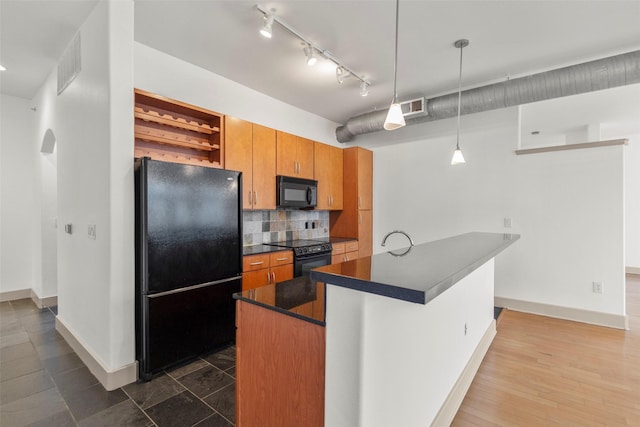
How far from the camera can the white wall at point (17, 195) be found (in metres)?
4.09

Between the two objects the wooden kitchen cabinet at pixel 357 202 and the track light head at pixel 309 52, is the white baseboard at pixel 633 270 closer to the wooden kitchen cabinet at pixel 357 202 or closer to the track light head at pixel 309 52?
the wooden kitchen cabinet at pixel 357 202

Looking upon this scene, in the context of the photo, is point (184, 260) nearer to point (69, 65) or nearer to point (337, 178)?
point (69, 65)

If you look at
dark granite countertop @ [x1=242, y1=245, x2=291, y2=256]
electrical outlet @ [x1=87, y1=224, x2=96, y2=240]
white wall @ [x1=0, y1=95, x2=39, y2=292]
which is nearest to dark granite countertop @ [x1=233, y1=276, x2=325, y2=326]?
dark granite countertop @ [x1=242, y1=245, x2=291, y2=256]

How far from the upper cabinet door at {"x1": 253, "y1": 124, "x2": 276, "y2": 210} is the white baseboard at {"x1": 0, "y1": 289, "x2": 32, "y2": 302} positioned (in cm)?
392

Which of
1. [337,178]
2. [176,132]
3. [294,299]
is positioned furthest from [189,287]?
[337,178]

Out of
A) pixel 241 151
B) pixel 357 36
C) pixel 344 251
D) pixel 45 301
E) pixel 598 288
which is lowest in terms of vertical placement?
pixel 45 301

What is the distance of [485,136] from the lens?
392cm

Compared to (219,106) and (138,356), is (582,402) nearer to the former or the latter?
(138,356)

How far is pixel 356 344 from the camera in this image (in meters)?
0.97

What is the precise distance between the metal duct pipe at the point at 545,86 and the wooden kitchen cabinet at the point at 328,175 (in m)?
0.98

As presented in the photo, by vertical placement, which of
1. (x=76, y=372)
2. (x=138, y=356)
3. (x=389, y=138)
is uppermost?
(x=389, y=138)

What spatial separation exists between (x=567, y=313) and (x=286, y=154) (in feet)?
13.1

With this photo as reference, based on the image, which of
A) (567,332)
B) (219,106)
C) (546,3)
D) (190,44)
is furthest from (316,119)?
(567,332)

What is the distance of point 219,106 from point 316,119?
1.81 m
